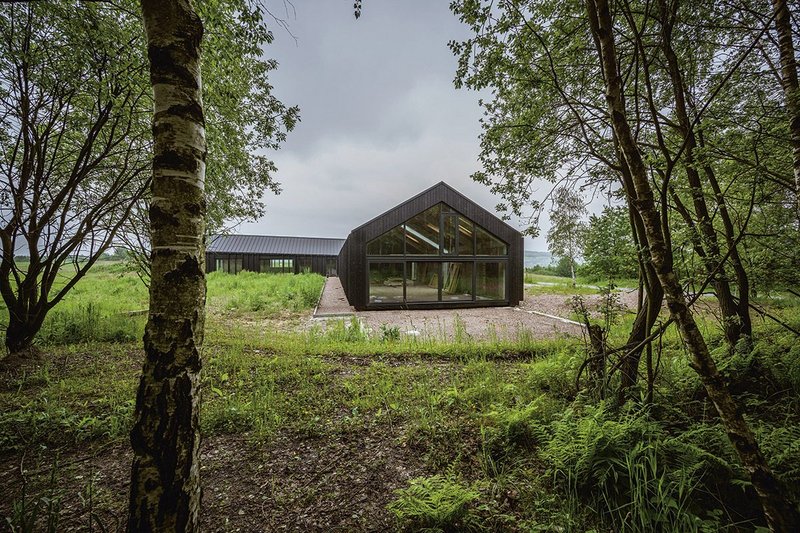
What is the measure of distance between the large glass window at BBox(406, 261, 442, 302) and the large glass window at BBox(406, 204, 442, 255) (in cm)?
60

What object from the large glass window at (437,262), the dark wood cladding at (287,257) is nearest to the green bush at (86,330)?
the large glass window at (437,262)

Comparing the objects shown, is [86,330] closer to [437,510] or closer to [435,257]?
[437,510]

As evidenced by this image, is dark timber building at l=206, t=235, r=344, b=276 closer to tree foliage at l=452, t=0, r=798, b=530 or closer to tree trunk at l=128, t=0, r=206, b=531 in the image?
tree foliage at l=452, t=0, r=798, b=530

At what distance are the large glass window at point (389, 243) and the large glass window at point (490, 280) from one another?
4.00m

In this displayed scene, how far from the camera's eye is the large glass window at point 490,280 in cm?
1405

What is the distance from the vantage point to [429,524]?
1922mm

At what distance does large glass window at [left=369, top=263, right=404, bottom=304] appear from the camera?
13.0 metres

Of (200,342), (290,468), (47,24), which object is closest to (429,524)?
(290,468)

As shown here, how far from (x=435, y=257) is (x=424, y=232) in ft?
4.20

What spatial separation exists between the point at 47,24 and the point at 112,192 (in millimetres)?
2220

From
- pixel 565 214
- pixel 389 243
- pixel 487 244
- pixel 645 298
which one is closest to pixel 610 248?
pixel 645 298

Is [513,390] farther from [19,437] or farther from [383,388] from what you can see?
[19,437]

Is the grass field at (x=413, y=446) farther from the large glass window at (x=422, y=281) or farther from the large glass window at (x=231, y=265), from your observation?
the large glass window at (x=231, y=265)

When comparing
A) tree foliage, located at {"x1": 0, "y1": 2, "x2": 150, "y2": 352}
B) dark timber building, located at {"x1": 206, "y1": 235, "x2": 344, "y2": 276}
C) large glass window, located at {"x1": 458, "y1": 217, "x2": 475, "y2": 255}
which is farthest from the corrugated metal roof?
tree foliage, located at {"x1": 0, "y1": 2, "x2": 150, "y2": 352}
